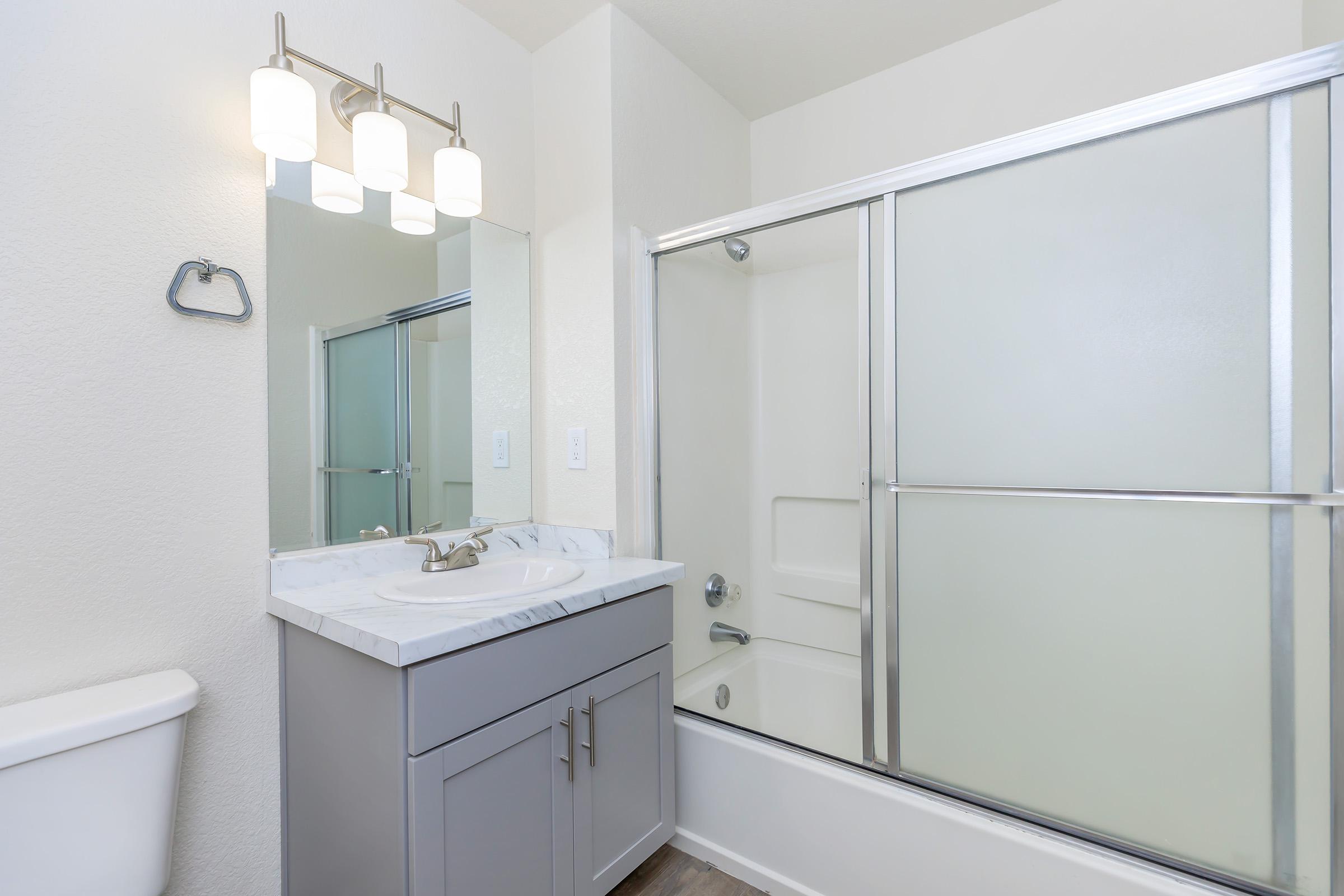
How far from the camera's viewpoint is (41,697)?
3.41ft

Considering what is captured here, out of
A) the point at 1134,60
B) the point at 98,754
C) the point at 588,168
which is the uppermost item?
the point at 1134,60

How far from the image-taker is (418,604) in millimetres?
1222

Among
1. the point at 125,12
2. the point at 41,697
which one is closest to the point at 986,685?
the point at 41,697

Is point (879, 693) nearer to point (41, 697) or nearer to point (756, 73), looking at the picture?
point (41, 697)

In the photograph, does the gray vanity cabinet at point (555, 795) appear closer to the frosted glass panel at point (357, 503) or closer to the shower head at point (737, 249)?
the frosted glass panel at point (357, 503)

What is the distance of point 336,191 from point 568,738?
1.39 m

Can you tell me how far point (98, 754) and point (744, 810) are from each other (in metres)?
1.35

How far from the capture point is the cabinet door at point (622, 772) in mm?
1311

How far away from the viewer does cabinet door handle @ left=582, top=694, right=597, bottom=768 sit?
4.31ft

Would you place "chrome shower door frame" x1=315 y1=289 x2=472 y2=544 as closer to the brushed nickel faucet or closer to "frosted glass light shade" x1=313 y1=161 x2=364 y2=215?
the brushed nickel faucet

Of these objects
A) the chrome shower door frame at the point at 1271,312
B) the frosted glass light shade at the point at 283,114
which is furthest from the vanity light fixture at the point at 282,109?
the chrome shower door frame at the point at 1271,312

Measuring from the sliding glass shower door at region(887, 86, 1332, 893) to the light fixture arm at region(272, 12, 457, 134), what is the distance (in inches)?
48.3

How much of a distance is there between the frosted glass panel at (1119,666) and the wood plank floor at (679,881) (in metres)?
0.57

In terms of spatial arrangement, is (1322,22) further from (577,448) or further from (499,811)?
(499,811)
